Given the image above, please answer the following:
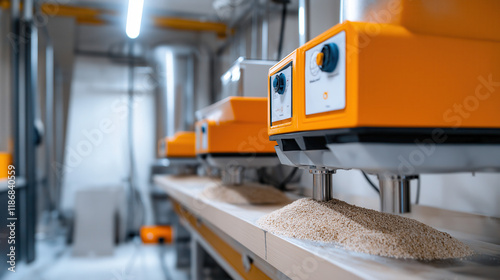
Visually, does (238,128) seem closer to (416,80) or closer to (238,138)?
(238,138)

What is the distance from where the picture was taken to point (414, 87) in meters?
0.54

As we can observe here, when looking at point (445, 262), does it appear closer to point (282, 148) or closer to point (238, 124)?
point (282, 148)

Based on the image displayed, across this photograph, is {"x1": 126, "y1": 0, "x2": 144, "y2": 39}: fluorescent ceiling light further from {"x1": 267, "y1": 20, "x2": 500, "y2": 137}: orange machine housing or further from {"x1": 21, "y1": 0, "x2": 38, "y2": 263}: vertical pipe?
{"x1": 21, "y1": 0, "x2": 38, "y2": 263}: vertical pipe

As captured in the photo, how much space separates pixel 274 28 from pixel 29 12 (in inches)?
90.8

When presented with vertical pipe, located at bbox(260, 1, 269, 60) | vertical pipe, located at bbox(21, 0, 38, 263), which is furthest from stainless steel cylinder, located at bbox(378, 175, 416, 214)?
vertical pipe, located at bbox(21, 0, 38, 263)

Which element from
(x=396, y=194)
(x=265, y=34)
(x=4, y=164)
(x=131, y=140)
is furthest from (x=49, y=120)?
(x=396, y=194)

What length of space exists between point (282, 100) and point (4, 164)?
274 cm

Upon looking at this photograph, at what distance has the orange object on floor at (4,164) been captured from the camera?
271cm

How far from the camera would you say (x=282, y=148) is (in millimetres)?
814

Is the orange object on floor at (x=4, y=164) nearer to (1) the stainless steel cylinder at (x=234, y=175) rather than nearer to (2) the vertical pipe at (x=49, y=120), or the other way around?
(2) the vertical pipe at (x=49, y=120)

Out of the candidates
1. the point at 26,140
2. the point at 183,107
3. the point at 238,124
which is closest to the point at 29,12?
Result: the point at 26,140

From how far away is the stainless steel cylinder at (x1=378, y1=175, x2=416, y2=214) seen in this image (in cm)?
75

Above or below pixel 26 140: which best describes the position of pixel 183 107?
above

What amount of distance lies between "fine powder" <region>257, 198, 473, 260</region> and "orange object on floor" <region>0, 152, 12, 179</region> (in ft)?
8.73
